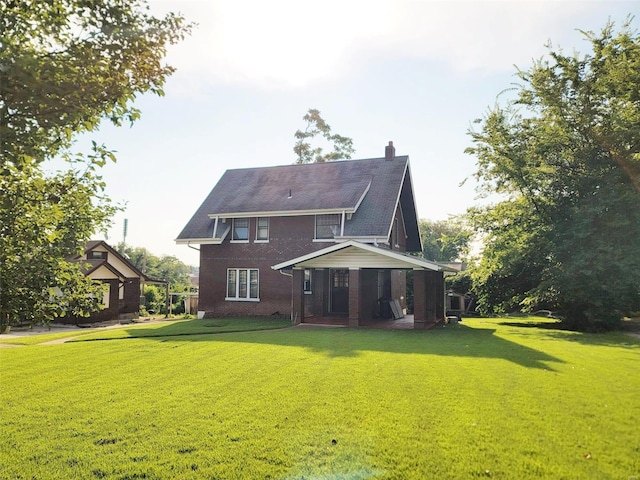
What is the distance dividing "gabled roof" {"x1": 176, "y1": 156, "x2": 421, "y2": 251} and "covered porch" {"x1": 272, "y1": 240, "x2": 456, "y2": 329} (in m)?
2.78

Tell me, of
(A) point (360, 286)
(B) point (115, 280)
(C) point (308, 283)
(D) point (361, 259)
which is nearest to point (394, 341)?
(D) point (361, 259)

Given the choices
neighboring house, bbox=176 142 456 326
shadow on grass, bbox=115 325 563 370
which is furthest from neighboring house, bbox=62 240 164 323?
shadow on grass, bbox=115 325 563 370

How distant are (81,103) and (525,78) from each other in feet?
68.9

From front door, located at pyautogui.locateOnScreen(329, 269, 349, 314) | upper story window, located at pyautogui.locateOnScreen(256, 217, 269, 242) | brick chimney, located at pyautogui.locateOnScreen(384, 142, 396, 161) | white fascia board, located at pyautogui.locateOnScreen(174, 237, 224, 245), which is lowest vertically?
front door, located at pyautogui.locateOnScreen(329, 269, 349, 314)

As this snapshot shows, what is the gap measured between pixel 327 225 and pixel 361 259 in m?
4.91

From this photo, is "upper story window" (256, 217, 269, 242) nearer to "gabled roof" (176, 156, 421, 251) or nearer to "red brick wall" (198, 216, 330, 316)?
"red brick wall" (198, 216, 330, 316)

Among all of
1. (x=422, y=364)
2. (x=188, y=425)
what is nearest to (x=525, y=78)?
(x=422, y=364)

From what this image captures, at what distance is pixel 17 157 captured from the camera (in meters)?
4.16

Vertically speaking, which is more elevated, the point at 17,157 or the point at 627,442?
the point at 17,157

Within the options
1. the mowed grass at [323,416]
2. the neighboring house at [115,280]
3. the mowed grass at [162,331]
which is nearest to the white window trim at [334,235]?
the mowed grass at [162,331]

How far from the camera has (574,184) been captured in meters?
19.2

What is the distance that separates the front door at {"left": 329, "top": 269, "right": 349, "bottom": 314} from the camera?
72.1ft

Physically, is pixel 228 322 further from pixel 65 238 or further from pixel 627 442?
pixel 627 442

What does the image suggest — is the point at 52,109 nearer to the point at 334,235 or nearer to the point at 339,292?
the point at 334,235
